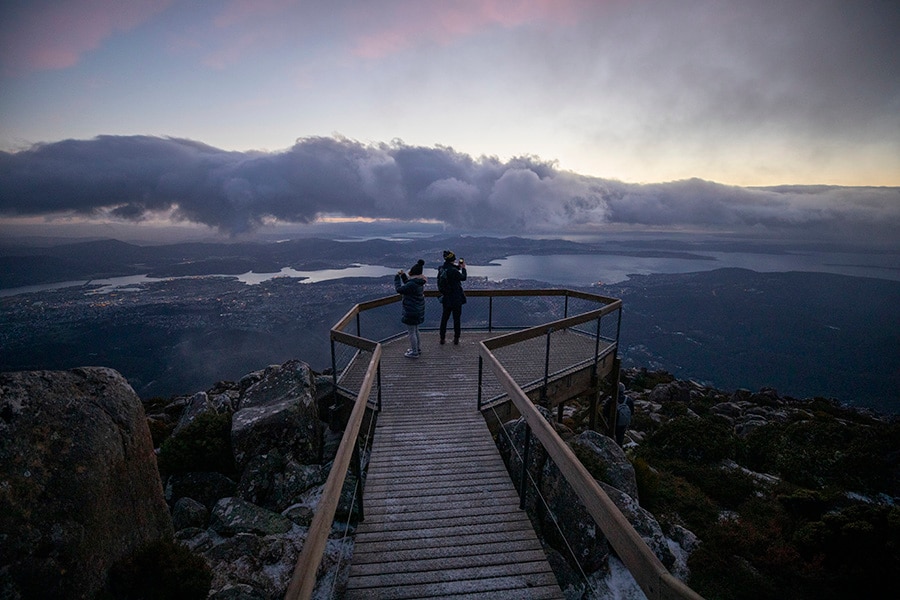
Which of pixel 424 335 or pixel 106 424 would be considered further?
pixel 424 335

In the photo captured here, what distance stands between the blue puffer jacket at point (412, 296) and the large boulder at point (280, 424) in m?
2.61

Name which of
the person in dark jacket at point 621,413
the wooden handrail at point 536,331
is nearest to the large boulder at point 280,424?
the wooden handrail at point 536,331

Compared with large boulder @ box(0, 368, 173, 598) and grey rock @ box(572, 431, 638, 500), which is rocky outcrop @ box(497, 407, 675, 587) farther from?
large boulder @ box(0, 368, 173, 598)

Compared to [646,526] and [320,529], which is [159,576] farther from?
[646,526]

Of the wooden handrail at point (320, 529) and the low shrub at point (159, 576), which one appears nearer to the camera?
the wooden handrail at point (320, 529)

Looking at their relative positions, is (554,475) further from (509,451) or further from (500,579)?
(500,579)

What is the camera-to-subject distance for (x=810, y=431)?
12.2 metres

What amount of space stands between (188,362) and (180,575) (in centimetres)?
9330

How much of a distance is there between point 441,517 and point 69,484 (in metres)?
3.45

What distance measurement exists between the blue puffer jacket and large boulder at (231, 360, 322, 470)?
261 centimetres

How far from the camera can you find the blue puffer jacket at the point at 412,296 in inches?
322

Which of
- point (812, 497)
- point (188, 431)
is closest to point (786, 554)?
point (812, 497)

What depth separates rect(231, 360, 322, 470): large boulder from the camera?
617 centimetres

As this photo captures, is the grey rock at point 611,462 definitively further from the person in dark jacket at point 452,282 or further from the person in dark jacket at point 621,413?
the person in dark jacket at point 452,282
